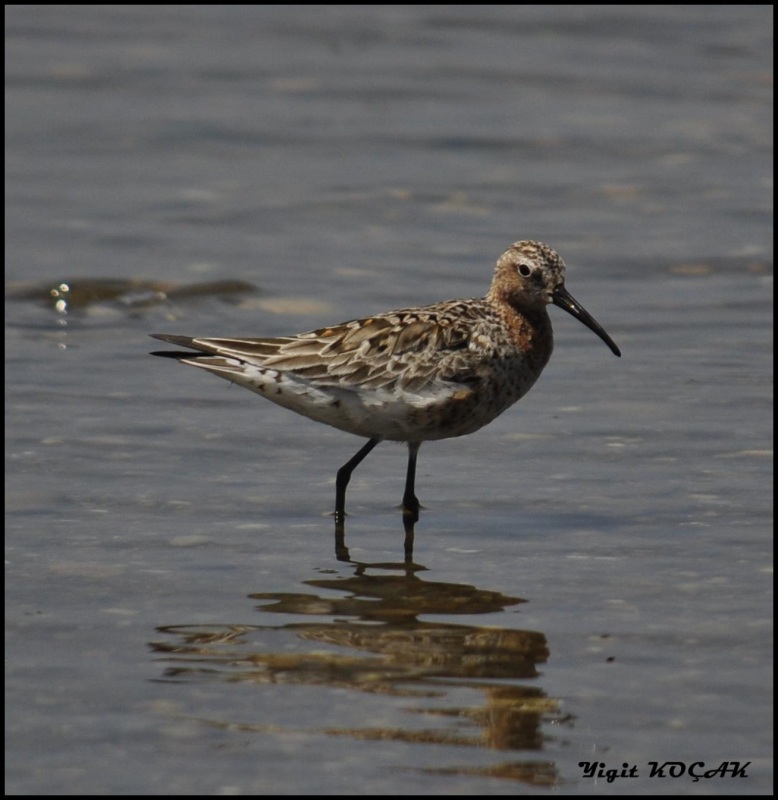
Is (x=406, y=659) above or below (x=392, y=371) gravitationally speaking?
below

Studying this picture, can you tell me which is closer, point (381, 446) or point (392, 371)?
point (392, 371)

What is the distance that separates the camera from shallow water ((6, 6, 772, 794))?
21.6 ft

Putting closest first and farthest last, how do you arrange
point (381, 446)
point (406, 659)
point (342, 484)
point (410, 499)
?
point (406, 659)
point (410, 499)
point (342, 484)
point (381, 446)

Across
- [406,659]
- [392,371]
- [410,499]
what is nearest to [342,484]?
[410,499]

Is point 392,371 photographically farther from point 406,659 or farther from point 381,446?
point 406,659

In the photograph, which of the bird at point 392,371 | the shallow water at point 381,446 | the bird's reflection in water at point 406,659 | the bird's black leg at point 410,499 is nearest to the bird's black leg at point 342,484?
the bird at point 392,371

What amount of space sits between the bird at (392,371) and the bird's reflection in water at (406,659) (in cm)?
A: 137

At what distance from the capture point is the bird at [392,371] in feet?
31.1

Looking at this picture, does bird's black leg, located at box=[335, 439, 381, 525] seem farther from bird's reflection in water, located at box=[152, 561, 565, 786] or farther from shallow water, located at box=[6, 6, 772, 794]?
bird's reflection in water, located at box=[152, 561, 565, 786]

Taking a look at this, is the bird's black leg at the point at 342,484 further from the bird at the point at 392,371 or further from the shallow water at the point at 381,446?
the shallow water at the point at 381,446

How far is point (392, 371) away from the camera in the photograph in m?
9.56

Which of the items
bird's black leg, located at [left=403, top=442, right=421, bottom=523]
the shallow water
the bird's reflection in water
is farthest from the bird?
the bird's reflection in water

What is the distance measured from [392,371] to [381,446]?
5.54 ft

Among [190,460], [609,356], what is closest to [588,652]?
[190,460]
